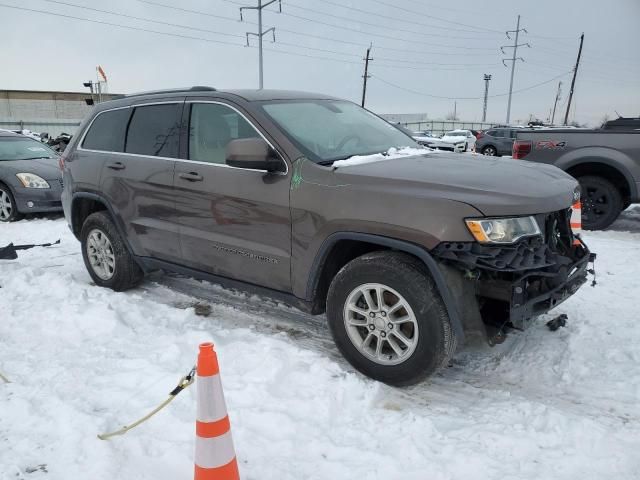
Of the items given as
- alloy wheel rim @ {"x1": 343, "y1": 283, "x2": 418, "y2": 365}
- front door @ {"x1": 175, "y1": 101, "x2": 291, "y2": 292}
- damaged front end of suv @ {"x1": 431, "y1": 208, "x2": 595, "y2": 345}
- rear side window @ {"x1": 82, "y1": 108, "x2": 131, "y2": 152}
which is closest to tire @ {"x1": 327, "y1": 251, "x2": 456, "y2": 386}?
alloy wheel rim @ {"x1": 343, "y1": 283, "x2": 418, "y2": 365}

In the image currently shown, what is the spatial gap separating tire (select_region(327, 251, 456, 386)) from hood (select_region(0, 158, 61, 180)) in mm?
7723

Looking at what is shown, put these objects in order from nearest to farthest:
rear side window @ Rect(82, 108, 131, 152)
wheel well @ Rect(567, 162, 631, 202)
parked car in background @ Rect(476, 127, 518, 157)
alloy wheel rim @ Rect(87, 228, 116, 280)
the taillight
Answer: rear side window @ Rect(82, 108, 131, 152)
alloy wheel rim @ Rect(87, 228, 116, 280)
wheel well @ Rect(567, 162, 631, 202)
the taillight
parked car in background @ Rect(476, 127, 518, 157)

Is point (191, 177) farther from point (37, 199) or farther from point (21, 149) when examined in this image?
point (21, 149)

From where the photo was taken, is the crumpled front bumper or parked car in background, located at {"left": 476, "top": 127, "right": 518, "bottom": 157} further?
parked car in background, located at {"left": 476, "top": 127, "right": 518, "bottom": 157}

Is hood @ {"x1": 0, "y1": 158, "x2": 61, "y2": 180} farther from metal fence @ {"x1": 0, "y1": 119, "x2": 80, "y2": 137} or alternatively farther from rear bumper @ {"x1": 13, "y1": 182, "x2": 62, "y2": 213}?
metal fence @ {"x1": 0, "y1": 119, "x2": 80, "y2": 137}

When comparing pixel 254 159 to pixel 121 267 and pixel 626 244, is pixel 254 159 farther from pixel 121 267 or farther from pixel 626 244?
pixel 626 244

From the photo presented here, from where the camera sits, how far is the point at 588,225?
740 centimetres

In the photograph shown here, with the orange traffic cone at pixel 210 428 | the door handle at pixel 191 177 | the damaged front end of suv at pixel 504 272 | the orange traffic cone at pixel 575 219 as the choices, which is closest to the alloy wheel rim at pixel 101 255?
the door handle at pixel 191 177

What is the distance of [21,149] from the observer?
32.6ft

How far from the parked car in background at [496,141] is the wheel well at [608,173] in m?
17.1

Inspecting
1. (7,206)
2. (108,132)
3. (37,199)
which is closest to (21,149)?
(7,206)

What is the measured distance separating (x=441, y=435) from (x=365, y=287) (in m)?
0.92

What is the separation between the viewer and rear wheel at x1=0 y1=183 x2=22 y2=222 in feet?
28.8

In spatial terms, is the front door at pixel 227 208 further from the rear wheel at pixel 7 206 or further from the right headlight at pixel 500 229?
the rear wheel at pixel 7 206
